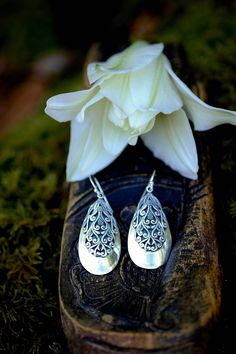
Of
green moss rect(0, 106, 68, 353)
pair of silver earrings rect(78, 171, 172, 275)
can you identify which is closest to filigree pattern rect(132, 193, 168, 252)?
pair of silver earrings rect(78, 171, 172, 275)

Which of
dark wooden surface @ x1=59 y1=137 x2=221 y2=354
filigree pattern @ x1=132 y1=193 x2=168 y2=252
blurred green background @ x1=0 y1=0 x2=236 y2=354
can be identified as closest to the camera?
dark wooden surface @ x1=59 y1=137 x2=221 y2=354

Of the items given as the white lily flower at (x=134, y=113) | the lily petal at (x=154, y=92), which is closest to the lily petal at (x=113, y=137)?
the white lily flower at (x=134, y=113)

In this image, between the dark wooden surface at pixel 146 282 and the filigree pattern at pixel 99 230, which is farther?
the filigree pattern at pixel 99 230

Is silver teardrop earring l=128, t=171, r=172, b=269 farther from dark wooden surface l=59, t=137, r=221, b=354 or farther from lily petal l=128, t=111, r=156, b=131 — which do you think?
lily petal l=128, t=111, r=156, b=131

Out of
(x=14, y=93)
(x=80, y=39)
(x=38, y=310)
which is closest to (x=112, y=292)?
(x=38, y=310)

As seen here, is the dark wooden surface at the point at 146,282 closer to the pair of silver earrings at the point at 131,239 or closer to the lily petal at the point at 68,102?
the pair of silver earrings at the point at 131,239

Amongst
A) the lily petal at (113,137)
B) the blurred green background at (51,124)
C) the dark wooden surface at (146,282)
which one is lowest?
the blurred green background at (51,124)

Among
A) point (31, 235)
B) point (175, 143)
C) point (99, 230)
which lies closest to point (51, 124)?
point (31, 235)

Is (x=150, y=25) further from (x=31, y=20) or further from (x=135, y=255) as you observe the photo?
(x=135, y=255)

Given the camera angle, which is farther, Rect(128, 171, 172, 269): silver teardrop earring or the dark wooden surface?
Rect(128, 171, 172, 269): silver teardrop earring
